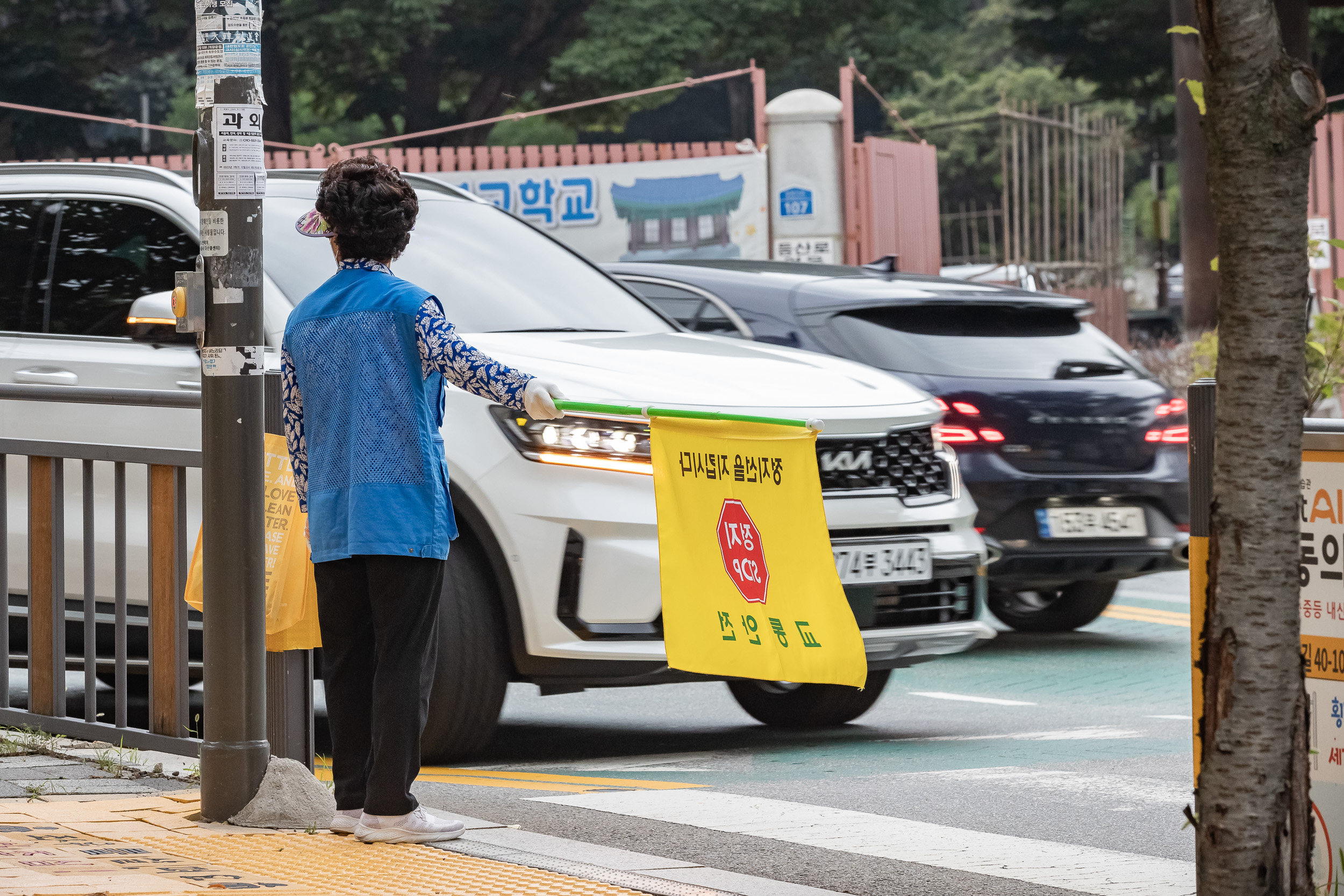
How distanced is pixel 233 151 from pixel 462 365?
2.72 ft

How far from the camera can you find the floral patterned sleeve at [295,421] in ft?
15.2

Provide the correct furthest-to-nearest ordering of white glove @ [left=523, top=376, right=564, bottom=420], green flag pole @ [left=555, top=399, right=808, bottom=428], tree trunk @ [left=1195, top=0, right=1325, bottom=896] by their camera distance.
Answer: green flag pole @ [left=555, top=399, right=808, bottom=428], white glove @ [left=523, top=376, right=564, bottom=420], tree trunk @ [left=1195, top=0, right=1325, bottom=896]

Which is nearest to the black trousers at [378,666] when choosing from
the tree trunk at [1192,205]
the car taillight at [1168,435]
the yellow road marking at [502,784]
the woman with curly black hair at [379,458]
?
the woman with curly black hair at [379,458]

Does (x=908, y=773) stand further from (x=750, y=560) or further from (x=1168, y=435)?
(x=1168, y=435)

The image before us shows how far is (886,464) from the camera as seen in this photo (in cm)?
629

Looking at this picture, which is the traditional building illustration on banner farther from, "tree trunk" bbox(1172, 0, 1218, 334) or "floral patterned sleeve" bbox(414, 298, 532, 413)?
"floral patterned sleeve" bbox(414, 298, 532, 413)

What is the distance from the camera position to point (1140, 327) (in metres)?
33.5

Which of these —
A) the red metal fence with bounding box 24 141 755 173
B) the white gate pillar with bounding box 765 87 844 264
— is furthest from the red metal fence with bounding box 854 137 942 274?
the red metal fence with bounding box 24 141 755 173

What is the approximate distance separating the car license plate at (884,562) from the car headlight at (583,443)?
0.68m

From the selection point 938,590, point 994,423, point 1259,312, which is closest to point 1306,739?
point 1259,312

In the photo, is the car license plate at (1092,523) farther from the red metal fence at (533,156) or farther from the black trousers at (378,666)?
the red metal fence at (533,156)

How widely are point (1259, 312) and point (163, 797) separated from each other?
122 inches

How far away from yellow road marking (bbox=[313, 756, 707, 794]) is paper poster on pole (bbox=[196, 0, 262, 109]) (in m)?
2.03

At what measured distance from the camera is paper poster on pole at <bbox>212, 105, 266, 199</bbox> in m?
4.68
